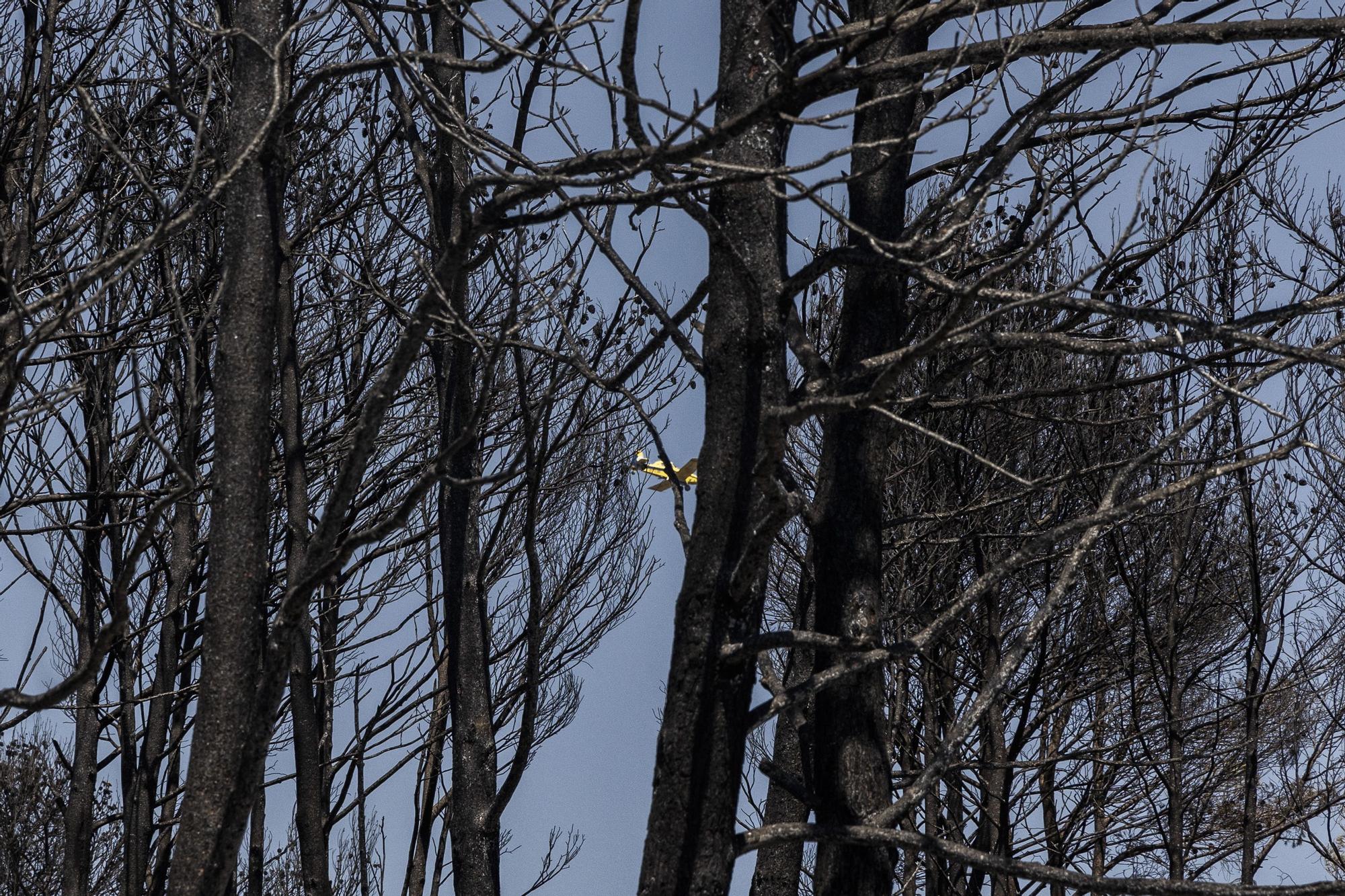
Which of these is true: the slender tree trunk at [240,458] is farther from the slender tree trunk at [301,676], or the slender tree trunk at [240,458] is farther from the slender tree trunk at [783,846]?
the slender tree trunk at [783,846]

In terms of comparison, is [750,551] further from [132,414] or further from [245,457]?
[132,414]

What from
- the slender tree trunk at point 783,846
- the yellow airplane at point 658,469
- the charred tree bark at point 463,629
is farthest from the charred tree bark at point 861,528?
the yellow airplane at point 658,469

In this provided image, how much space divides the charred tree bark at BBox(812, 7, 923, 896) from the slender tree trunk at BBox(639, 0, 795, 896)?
432 millimetres

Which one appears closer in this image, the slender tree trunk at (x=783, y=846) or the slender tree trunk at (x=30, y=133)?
the slender tree trunk at (x=783, y=846)

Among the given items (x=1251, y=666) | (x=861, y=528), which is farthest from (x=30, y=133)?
(x=1251, y=666)

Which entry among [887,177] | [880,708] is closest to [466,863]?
[880,708]

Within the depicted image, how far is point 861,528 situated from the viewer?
4223 millimetres

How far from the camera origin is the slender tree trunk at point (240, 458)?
3459mm

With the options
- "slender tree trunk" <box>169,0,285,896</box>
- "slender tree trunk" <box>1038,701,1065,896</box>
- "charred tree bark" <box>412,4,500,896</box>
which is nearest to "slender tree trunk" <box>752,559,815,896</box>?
"charred tree bark" <box>412,4,500,896</box>

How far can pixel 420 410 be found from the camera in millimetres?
9148

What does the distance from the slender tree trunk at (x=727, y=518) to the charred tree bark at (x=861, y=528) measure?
17.0 inches

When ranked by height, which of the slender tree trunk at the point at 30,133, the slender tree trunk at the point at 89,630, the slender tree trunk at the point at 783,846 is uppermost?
the slender tree trunk at the point at 30,133

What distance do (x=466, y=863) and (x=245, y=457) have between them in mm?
1660

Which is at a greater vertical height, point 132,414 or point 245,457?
point 132,414
